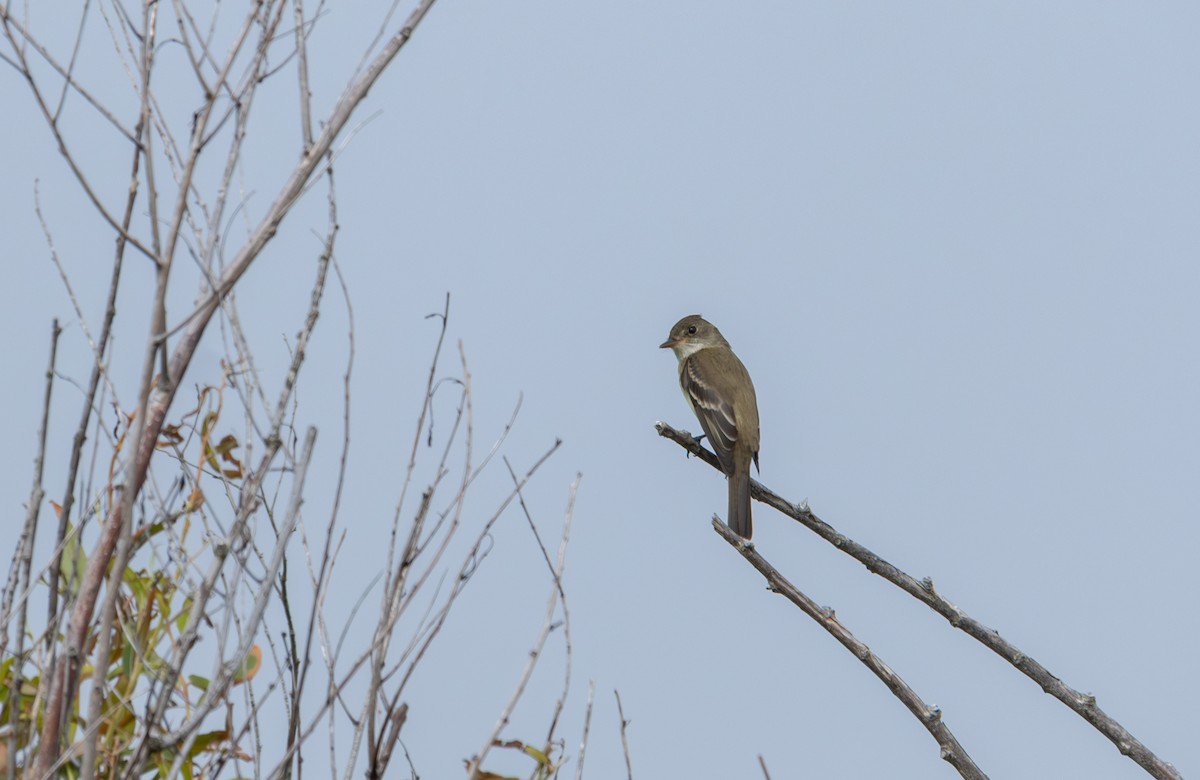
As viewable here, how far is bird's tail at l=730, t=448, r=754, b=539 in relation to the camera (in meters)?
6.32

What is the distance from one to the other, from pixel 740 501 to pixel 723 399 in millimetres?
787

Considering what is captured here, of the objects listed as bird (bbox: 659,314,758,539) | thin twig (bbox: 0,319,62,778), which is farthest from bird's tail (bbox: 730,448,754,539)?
thin twig (bbox: 0,319,62,778)

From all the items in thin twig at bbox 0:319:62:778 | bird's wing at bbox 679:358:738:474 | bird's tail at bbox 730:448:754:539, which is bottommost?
thin twig at bbox 0:319:62:778

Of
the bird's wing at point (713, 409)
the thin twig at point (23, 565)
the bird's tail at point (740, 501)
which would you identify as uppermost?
the bird's wing at point (713, 409)

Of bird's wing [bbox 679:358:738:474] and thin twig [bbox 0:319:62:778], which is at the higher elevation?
bird's wing [bbox 679:358:738:474]

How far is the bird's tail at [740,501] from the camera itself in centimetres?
632

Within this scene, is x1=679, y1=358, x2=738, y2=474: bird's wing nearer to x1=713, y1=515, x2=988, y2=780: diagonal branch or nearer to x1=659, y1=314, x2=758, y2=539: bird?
x1=659, y1=314, x2=758, y2=539: bird

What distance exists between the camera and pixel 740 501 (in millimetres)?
6398

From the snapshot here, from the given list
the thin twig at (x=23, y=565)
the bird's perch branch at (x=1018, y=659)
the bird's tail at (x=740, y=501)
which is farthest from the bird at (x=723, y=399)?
the thin twig at (x=23, y=565)

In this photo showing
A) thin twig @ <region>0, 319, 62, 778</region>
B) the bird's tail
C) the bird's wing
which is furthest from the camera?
the bird's wing

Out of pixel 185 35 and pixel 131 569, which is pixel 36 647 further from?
pixel 185 35

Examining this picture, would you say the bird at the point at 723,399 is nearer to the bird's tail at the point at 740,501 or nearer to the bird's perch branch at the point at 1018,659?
the bird's tail at the point at 740,501

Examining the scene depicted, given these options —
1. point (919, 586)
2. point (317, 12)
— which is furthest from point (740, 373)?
point (317, 12)

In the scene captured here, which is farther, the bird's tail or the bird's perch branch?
the bird's tail
